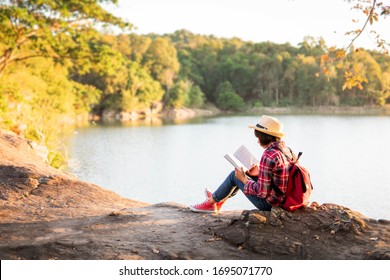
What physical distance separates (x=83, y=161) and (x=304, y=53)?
5497 centimetres

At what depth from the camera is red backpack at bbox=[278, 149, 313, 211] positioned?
3807mm

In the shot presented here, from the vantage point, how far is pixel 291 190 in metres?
3.87

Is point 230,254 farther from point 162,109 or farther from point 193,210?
point 162,109

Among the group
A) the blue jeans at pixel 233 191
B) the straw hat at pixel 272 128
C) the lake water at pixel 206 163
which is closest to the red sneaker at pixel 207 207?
the blue jeans at pixel 233 191

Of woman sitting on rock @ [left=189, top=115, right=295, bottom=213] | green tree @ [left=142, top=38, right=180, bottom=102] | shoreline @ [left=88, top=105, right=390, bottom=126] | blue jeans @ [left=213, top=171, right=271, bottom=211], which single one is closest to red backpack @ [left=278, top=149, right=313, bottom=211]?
woman sitting on rock @ [left=189, top=115, right=295, bottom=213]

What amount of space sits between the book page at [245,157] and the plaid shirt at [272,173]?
0.32 meters

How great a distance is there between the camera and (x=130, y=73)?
49.3 meters

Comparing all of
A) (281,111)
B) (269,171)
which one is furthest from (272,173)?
(281,111)

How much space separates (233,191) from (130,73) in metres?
46.0

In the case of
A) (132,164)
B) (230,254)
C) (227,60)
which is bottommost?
(132,164)

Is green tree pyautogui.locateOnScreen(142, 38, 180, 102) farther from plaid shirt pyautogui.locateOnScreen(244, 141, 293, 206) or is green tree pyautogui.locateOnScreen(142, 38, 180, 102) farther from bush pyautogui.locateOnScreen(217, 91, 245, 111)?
plaid shirt pyautogui.locateOnScreen(244, 141, 293, 206)

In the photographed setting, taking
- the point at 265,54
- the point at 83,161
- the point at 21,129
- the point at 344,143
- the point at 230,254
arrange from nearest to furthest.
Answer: the point at 230,254 → the point at 21,129 → the point at 83,161 → the point at 344,143 → the point at 265,54

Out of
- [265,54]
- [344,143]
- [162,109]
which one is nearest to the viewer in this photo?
[344,143]

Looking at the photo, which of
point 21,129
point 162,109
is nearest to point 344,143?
point 21,129
